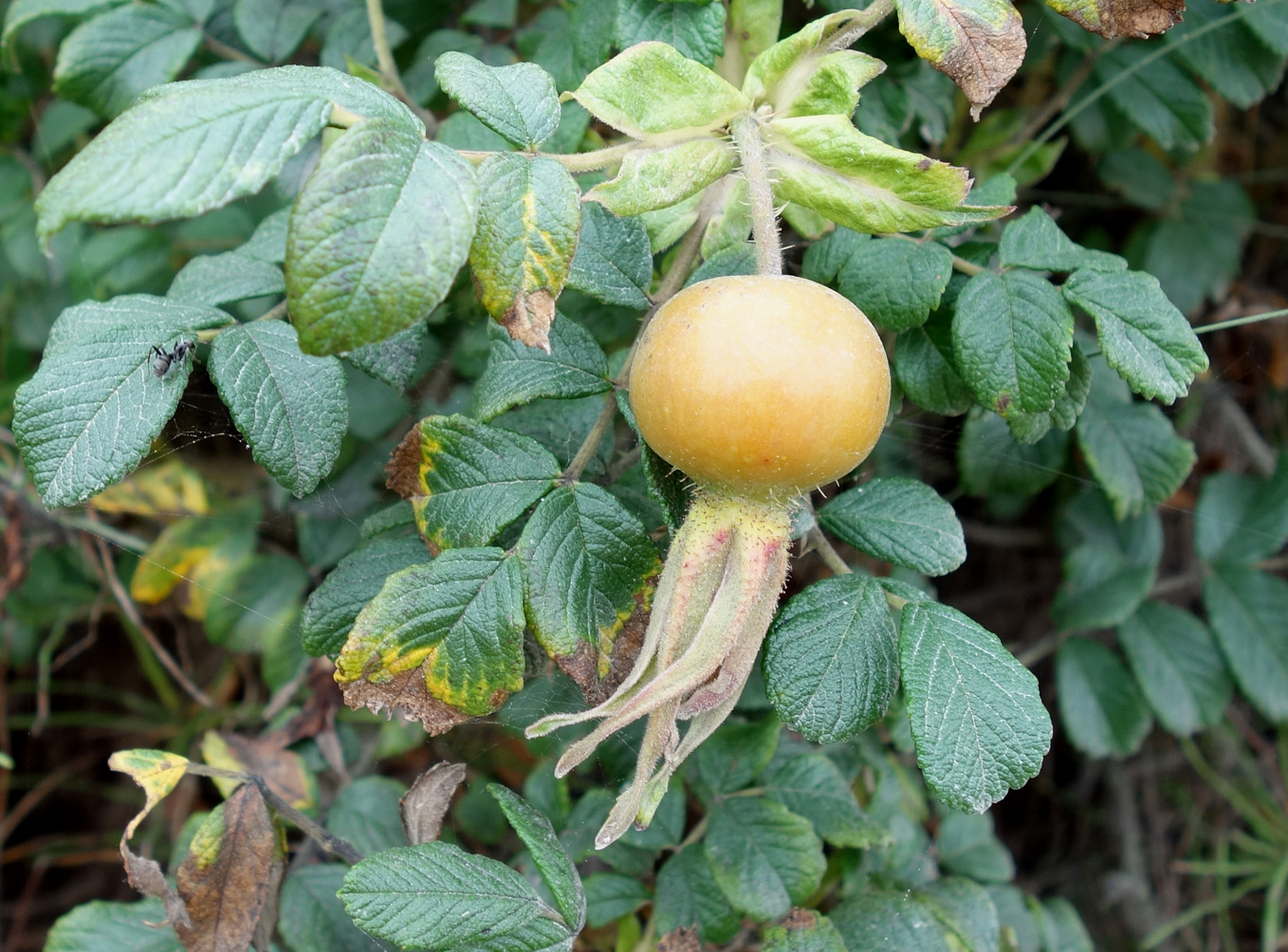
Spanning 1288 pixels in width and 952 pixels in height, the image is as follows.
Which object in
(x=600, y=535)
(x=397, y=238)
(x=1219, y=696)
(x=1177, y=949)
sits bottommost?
(x=1177, y=949)

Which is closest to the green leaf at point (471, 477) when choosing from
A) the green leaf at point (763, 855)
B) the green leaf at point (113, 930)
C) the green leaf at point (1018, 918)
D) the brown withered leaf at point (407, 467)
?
the brown withered leaf at point (407, 467)

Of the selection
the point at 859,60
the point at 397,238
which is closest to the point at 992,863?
the point at 859,60

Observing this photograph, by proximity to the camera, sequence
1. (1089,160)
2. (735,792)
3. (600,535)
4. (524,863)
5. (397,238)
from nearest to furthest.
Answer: (397,238)
(600,535)
(735,792)
(524,863)
(1089,160)

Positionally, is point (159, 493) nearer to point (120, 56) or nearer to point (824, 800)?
point (120, 56)

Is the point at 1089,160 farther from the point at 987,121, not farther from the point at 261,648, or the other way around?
the point at 261,648

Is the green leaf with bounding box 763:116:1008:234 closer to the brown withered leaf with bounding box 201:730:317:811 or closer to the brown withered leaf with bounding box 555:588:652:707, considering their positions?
the brown withered leaf with bounding box 555:588:652:707
